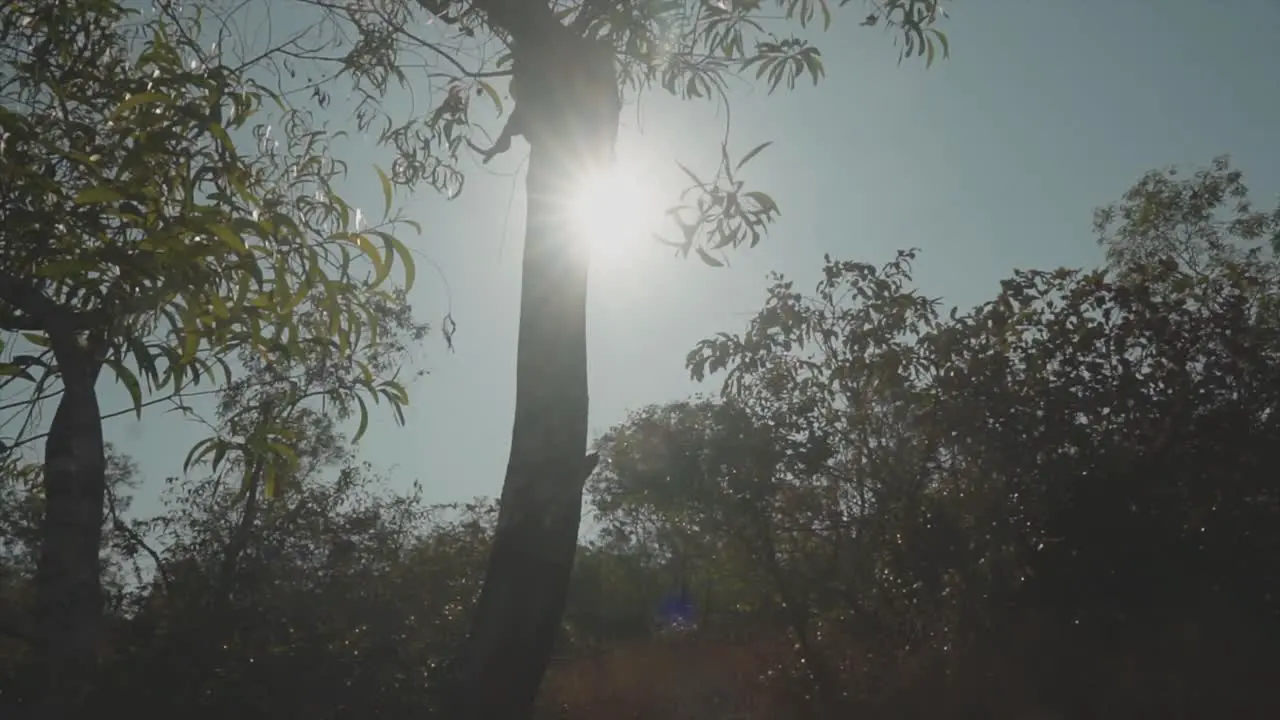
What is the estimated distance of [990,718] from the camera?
834cm

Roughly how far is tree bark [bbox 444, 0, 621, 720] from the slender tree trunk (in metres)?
0.96

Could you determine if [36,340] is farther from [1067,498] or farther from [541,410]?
[1067,498]

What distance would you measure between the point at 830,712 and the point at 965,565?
2.11 metres

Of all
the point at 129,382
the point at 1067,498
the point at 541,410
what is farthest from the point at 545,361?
the point at 1067,498

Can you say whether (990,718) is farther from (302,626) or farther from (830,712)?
(302,626)

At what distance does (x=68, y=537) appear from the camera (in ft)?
7.07

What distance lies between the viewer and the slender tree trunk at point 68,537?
214 centimetres

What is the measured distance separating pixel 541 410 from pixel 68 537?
A: 4.21 feet

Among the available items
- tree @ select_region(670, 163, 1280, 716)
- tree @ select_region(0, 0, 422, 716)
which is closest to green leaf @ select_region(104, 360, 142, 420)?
tree @ select_region(0, 0, 422, 716)

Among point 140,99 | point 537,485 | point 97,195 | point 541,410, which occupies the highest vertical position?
point 140,99

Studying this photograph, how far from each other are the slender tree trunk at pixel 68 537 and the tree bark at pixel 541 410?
959mm

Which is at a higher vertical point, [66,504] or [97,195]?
[97,195]

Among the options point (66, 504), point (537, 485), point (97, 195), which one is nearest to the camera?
point (97, 195)

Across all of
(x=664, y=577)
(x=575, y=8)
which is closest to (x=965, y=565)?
(x=575, y=8)
